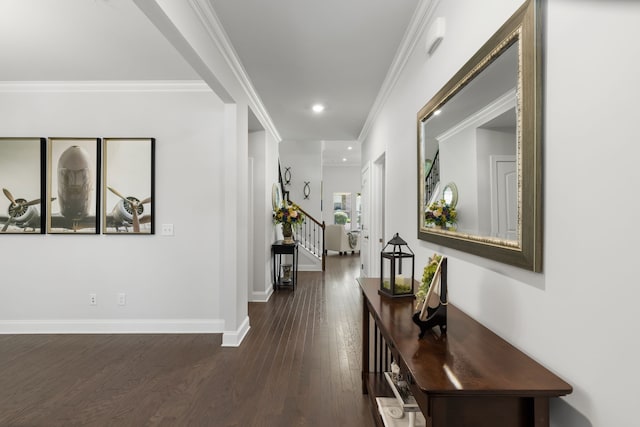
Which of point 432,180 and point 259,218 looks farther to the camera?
point 259,218

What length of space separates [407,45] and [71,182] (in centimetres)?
351

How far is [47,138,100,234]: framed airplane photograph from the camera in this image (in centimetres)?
333

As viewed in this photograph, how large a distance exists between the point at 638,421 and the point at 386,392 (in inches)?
54.0

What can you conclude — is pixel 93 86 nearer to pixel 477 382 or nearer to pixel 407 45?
pixel 407 45

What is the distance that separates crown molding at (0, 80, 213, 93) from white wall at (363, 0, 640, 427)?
10.1 feet

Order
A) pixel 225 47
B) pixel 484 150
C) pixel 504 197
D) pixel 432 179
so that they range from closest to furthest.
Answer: pixel 504 197, pixel 484 150, pixel 432 179, pixel 225 47

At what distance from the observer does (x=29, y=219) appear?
334 centimetres

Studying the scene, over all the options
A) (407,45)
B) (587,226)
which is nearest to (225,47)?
(407,45)

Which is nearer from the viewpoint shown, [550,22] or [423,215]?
[550,22]

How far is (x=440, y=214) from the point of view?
74.2 inches

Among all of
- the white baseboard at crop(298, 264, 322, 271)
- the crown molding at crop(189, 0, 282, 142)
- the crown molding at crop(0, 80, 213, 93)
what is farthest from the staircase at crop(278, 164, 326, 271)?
the crown molding at crop(0, 80, 213, 93)

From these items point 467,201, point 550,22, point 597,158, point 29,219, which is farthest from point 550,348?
point 29,219

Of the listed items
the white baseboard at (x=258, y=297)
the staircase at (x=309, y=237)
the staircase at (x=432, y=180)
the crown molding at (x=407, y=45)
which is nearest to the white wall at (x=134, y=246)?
the white baseboard at (x=258, y=297)

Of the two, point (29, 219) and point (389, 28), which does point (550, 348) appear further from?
point (29, 219)
